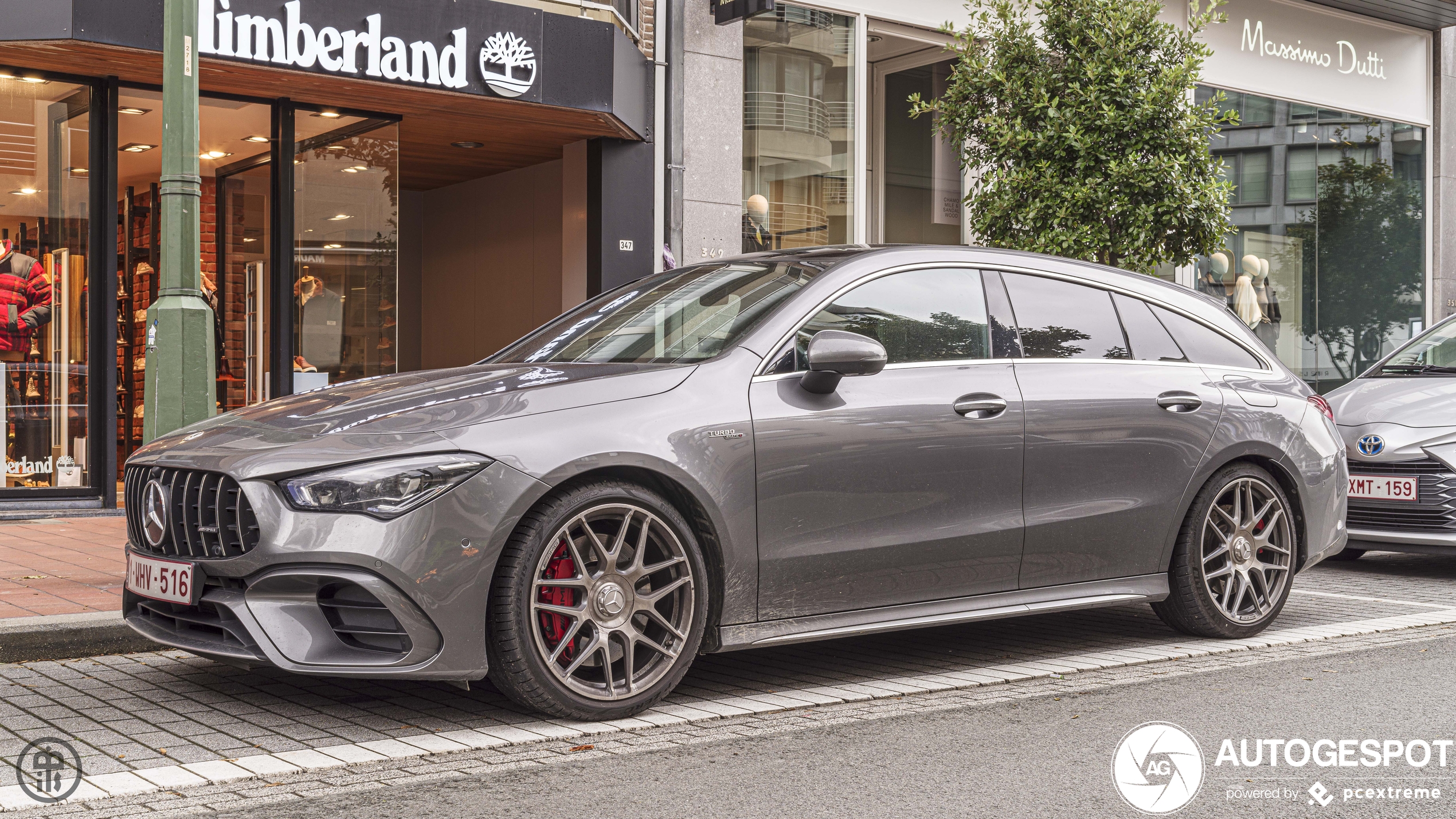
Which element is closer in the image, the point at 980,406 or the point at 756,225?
the point at 980,406

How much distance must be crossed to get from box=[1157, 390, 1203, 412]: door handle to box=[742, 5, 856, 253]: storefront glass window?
8447 millimetres

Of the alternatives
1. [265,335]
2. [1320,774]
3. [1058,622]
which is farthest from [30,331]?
[1320,774]

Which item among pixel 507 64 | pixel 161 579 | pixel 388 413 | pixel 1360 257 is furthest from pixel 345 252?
pixel 1360 257

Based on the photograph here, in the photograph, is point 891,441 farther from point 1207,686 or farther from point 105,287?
point 105,287

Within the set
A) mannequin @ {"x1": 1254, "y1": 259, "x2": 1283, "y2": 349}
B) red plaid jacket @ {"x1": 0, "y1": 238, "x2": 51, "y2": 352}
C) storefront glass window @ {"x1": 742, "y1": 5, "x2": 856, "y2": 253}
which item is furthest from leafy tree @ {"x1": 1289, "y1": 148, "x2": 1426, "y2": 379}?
red plaid jacket @ {"x1": 0, "y1": 238, "x2": 51, "y2": 352}

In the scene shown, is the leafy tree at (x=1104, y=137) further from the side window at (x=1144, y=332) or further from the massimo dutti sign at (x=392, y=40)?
the side window at (x=1144, y=332)

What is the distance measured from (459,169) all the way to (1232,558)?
40.8ft

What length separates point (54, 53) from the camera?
9.90 meters

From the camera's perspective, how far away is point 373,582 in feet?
13.2

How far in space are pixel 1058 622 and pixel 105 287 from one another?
25.4 feet

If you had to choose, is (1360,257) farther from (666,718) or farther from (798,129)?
(666,718)

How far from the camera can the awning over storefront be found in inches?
382

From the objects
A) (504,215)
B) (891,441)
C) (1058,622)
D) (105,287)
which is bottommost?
(1058,622)

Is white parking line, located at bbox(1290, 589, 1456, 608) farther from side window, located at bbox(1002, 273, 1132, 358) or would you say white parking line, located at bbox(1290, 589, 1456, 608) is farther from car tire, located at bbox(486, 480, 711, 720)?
car tire, located at bbox(486, 480, 711, 720)
